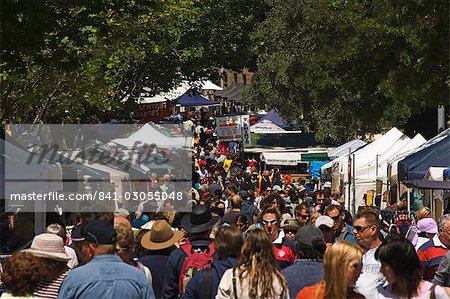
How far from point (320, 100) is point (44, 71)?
6.78 m

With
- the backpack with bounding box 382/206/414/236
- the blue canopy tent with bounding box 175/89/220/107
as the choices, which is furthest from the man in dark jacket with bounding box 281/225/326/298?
the blue canopy tent with bounding box 175/89/220/107

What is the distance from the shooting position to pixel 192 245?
8.53m

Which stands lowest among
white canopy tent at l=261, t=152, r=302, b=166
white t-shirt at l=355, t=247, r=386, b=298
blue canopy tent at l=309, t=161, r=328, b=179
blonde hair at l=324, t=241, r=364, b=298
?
white t-shirt at l=355, t=247, r=386, b=298

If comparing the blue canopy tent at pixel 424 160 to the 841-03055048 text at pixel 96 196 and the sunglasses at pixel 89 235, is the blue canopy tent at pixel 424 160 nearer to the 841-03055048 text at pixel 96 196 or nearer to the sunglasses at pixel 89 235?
the 841-03055048 text at pixel 96 196

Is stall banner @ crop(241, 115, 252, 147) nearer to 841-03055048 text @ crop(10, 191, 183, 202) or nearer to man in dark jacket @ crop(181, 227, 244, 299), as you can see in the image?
841-03055048 text @ crop(10, 191, 183, 202)

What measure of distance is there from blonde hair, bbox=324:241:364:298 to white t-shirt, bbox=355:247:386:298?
2.80 feet

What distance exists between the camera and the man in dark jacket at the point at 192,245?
27.3 ft

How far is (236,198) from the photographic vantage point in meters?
15.2

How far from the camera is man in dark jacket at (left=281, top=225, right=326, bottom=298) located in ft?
22.9

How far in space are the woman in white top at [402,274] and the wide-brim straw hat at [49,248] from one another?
6.51 feet

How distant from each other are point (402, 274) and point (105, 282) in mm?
1788

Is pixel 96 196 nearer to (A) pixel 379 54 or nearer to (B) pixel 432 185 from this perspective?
(A) pixel 379 54

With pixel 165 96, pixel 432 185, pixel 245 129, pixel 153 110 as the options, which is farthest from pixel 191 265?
pixel 165 96

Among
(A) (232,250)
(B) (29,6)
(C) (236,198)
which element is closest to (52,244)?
(A) (232,250)
